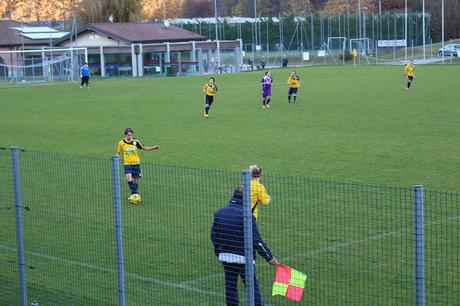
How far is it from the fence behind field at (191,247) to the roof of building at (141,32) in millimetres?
53938

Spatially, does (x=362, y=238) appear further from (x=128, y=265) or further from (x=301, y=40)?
(x=301, y=40)

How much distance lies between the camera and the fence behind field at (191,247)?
32.4 ft

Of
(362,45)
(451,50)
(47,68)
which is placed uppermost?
(362,45)

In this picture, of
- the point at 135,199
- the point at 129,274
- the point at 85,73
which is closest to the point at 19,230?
the point at 129,274

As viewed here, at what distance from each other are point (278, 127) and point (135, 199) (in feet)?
43.4

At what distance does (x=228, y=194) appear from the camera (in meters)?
14.0

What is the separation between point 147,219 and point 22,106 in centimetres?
2806

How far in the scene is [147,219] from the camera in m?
13.8

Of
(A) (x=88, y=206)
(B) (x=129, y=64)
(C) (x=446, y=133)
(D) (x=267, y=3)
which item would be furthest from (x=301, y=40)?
(A) (x=88, y=206)

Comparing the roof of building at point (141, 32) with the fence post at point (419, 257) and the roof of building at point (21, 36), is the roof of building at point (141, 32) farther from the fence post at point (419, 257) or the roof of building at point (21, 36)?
the fence post at point (419, 257)

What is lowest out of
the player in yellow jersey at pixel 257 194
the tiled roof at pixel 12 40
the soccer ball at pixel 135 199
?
the soccer ball at pixel 135 199

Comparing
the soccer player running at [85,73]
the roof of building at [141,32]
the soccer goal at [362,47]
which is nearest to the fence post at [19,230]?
the soccer player running at [85,73]

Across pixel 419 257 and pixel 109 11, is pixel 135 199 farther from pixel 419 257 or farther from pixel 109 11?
pixel 109 11

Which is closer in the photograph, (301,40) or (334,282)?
(334,282)
